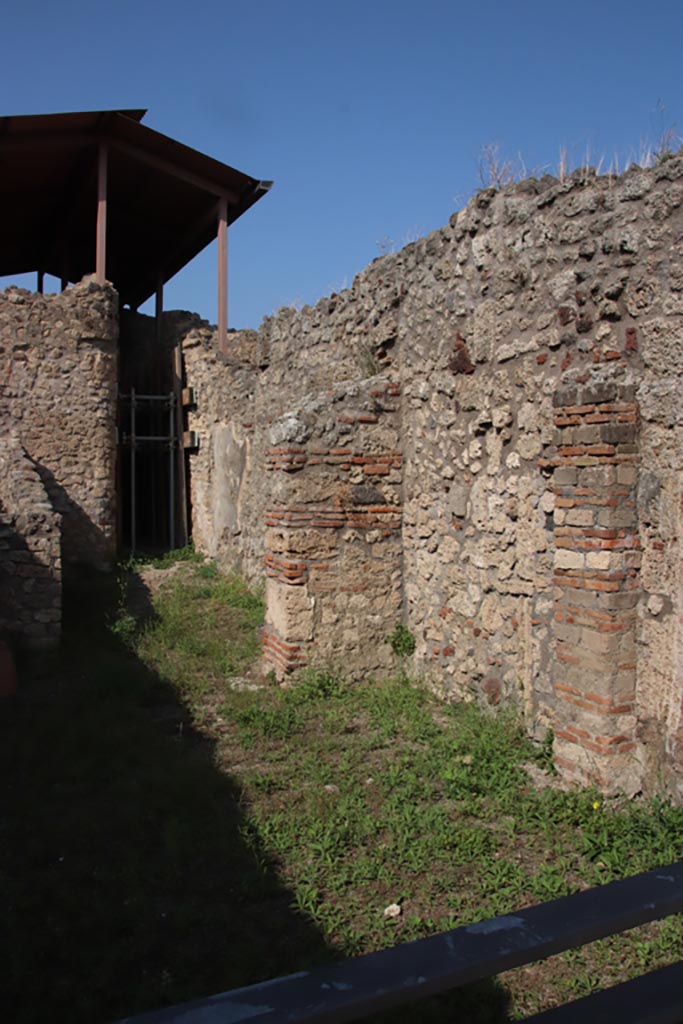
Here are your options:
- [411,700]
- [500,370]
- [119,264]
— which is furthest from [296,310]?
[119,264]

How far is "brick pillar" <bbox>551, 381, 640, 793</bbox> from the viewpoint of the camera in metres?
4.30

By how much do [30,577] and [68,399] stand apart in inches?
150

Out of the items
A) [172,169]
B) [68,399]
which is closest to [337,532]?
[68,399]

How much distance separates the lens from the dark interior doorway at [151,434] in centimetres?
1262

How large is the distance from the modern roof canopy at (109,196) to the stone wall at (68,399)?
1141 mm

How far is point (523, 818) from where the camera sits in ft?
13.7

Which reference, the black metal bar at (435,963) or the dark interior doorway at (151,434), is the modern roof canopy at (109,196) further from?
the black metal bar at (435,963)

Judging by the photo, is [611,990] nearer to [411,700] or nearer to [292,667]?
[411,700]

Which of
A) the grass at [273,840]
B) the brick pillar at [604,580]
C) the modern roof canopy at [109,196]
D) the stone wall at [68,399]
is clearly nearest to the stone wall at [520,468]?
the brick pillar at [604,580]

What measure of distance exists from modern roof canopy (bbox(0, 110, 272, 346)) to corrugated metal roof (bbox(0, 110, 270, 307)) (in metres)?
0.02

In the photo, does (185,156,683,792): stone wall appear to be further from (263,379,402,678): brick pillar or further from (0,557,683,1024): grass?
(0,557,683,1024): grass

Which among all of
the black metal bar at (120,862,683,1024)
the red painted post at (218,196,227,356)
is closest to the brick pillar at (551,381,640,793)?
the black metal bar at (120,862,683,1024)

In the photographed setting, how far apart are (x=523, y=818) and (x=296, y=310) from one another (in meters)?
6.30

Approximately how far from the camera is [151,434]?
43.4 feet
